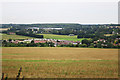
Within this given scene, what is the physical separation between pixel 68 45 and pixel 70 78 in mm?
29534

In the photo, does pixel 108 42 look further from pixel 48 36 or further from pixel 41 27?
pixel 41 27

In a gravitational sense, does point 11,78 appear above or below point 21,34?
below

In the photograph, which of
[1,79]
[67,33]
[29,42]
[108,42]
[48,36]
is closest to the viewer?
[1,79]

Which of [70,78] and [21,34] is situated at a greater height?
[21,34]

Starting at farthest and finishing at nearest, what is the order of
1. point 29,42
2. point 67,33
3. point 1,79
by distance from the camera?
point 67,33
point 29,42
point 1,79

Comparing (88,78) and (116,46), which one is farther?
(116,46)

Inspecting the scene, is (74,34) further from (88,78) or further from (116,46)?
(88,78)

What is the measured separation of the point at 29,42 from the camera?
35031 mm

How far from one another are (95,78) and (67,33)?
38.4 meters

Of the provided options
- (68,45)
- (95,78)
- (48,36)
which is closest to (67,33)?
(48,36)

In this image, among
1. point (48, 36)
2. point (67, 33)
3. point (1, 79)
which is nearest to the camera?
point (1, 79)

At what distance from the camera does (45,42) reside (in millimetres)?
36281

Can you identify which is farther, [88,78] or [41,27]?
[41,27]

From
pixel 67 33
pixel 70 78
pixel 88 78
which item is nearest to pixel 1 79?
pixel 70 78
